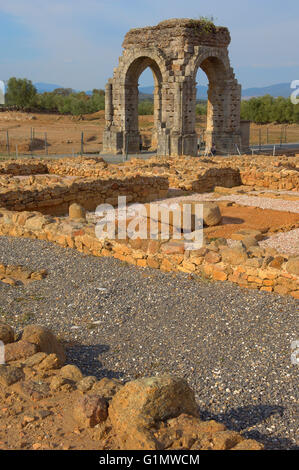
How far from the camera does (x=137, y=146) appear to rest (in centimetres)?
2848

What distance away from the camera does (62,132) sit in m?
39.4

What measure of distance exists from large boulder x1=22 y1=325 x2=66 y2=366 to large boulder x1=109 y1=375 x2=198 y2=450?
1412 mm

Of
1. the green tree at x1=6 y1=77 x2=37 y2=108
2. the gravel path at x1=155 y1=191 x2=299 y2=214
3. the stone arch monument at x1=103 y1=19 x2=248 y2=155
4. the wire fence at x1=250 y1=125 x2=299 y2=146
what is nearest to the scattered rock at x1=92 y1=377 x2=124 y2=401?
the gravel path at x1=155 y1=191 x2=299 y2=214

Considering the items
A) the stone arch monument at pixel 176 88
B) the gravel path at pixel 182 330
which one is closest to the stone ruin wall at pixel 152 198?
the gravel path at pixel 182 330

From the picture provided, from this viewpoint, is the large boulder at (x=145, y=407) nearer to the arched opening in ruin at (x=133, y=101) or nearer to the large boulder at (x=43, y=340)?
the large boulder at (x=43, y=340)

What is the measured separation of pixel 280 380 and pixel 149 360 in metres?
1.35

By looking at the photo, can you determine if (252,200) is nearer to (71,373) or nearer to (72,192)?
(72,192)

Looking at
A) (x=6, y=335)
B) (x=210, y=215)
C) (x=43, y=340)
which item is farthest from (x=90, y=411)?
(x=210, y=215)

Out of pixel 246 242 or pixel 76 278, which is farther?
pixel 246 242

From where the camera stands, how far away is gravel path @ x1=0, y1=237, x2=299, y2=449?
429cm

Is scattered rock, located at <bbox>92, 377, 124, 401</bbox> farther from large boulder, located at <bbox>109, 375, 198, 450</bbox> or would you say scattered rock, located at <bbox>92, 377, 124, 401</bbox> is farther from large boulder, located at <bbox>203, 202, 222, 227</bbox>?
large boulder, located at <bbox>203, 202, 222, 227</bbox>

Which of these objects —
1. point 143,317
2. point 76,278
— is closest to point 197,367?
point 143,317

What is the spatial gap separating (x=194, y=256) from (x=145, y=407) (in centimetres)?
435
